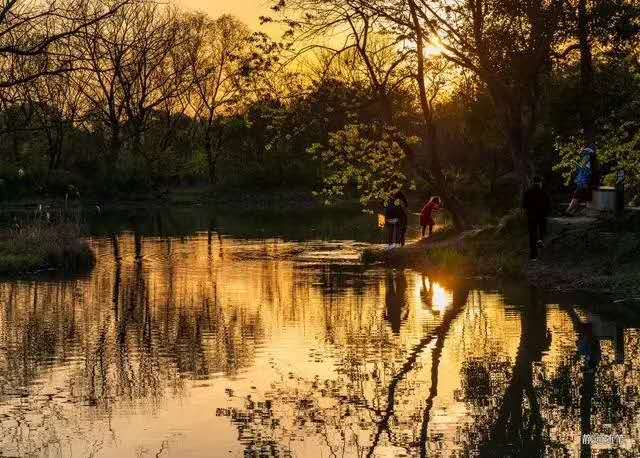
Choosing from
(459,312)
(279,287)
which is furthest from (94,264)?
(459,312)

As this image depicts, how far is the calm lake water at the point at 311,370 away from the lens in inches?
442

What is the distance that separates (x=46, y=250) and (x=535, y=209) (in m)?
14.7

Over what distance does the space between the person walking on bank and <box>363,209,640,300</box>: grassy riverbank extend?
0.98ft

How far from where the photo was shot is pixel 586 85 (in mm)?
32812

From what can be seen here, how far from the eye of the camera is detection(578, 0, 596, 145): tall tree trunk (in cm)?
3133

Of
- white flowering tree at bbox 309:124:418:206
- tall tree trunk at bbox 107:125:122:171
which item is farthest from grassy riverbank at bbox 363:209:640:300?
tall tree trunk at bbox 107:125:122:171

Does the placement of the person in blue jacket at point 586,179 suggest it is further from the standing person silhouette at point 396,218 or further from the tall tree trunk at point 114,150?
the tall tree trunk at point 114,150

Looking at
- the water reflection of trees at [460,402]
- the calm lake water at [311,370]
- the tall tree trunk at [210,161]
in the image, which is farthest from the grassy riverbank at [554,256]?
the tall tree trunk at [210,161]

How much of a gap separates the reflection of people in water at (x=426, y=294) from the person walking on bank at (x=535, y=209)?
2887mm

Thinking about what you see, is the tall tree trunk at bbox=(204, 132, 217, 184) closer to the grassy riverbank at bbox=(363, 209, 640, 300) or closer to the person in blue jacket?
the grassy riverbank at bbox=(363, 209, 640, 300)

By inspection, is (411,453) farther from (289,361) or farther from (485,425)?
(289,361)

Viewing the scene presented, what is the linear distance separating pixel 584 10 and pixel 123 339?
19.1 metres

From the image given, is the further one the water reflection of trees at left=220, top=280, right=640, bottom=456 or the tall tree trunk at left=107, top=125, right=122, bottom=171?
the tall tree trunk at left=107, top=125, right=122, bottom=171

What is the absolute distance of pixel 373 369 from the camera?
1497 centimetres
